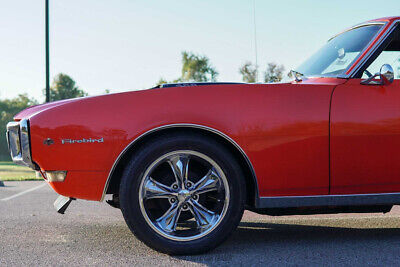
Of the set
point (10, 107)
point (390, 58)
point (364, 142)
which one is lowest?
point (10, 107)

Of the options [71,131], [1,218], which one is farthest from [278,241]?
[1,218]

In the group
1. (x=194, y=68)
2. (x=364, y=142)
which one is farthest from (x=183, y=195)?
(x=194, y=68)

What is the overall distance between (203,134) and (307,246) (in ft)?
3.85

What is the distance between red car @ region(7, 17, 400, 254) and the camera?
3092 mm

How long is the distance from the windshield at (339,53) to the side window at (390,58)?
0.15 m

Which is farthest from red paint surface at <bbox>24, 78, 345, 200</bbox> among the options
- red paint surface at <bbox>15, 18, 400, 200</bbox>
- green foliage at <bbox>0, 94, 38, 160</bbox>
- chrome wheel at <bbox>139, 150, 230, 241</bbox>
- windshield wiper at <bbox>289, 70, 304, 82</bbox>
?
green foliage at <bbox>0, 94, 38, 160</bbox>

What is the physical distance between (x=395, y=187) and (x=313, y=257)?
86 cm

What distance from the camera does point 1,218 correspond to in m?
4.65

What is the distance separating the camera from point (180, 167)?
3.17 metres

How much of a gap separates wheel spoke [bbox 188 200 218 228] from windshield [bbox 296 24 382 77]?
1.49 meters

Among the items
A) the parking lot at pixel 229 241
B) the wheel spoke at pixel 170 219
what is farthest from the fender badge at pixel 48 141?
the wheel spoke at pixel 170 219

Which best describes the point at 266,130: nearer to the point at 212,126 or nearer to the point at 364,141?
the point at 212,126

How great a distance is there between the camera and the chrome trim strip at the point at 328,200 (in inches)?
127

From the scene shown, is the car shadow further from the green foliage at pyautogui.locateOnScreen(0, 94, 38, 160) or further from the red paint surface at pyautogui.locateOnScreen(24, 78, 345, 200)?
the green foliage at pyautogui.locateOnScreen(0, 94, 38, 160)
